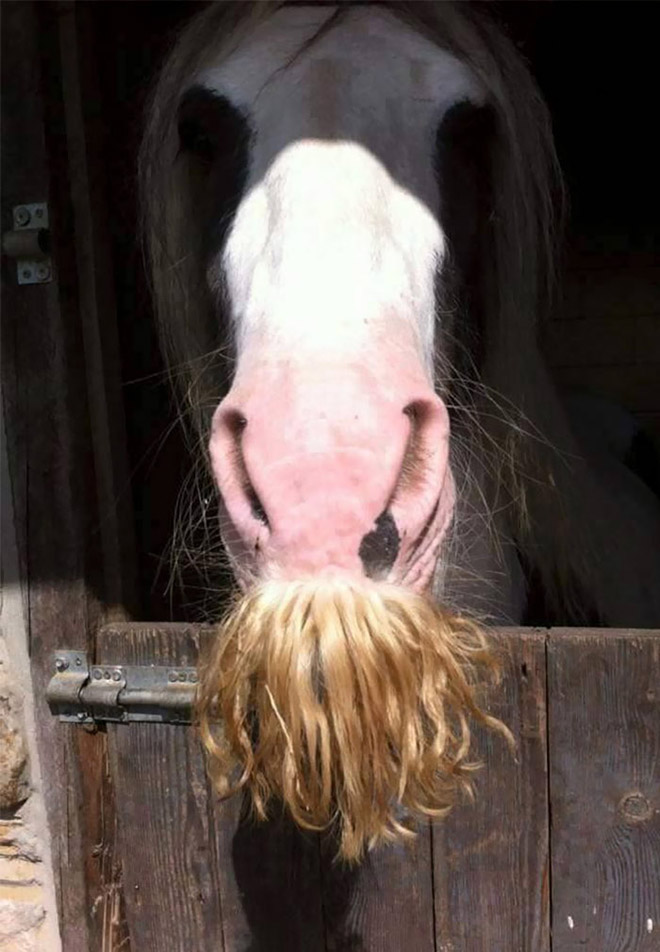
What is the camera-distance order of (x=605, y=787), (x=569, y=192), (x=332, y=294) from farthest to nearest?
(x=569, y=192)
(x=605, y=787)
(x=332, y=294)

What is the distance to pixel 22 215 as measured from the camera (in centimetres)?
132

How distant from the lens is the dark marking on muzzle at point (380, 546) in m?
0.87

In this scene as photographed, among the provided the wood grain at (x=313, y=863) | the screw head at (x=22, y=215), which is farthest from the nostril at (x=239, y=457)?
the screw head at (x=22, y=215)

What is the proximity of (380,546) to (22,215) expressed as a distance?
0.80 metres

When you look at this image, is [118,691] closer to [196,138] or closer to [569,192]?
[196,138]

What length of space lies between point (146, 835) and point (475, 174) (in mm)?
1079

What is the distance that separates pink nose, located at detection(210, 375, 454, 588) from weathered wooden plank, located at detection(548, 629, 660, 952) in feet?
0.96

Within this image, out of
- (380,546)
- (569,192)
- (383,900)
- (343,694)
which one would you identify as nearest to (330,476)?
(380,546)

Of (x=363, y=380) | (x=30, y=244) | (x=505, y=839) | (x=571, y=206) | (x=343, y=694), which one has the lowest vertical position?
(x=505, y=839)

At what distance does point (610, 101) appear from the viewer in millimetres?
3166

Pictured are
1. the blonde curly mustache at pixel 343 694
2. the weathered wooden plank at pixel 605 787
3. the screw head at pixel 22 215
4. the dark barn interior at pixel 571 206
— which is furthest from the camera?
the dark barn interior at pixel 571 206

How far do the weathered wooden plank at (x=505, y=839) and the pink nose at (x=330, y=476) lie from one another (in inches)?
10.8

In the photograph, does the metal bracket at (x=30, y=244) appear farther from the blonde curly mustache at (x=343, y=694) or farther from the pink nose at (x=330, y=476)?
the blonde curly mustache at (x=343, y=694)

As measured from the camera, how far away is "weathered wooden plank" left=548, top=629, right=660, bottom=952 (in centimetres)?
110
